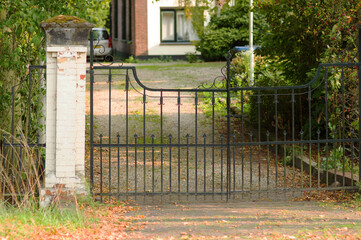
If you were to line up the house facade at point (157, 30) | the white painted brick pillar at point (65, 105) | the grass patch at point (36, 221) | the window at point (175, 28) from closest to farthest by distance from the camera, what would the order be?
the grass patch at point (36, 221) < the white painted brick pillar at point (65, 105) < the house facade at point (157, 30) < the window at point (175, 28)

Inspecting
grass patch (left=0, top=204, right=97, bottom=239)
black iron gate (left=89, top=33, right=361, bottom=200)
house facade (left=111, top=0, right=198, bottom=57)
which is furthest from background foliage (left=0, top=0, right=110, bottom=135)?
house facade (left=111, top=0, right=198, bottom=57)

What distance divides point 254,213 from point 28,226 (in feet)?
9.01

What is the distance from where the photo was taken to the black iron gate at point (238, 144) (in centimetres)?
816

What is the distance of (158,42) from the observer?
29781 millimetres

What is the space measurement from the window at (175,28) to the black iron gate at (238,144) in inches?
551

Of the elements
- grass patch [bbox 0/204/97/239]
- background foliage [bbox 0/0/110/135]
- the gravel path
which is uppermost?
background foliage [bbox 0/0/110/135]

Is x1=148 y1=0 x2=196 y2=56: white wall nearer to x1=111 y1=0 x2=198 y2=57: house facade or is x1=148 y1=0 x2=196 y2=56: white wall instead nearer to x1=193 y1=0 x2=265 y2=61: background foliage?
x1=111 y1=0 x2=198 y2=57: house facade

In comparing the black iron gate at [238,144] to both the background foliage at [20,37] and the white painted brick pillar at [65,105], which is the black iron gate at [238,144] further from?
the background foliage at [20,37]

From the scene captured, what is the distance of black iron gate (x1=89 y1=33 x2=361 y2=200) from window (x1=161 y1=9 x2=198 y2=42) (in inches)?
551

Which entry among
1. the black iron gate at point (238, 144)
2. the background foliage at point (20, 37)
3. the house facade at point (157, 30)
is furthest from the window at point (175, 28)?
the background foliage at point (20, 37)

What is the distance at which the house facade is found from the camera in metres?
29.3

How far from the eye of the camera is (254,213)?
302 inches

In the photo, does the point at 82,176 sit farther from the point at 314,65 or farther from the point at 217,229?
the point at 314,65

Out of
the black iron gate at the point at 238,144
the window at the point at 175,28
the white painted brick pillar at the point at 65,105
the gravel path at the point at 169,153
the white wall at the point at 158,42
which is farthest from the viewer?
the window at the point at 175,28
